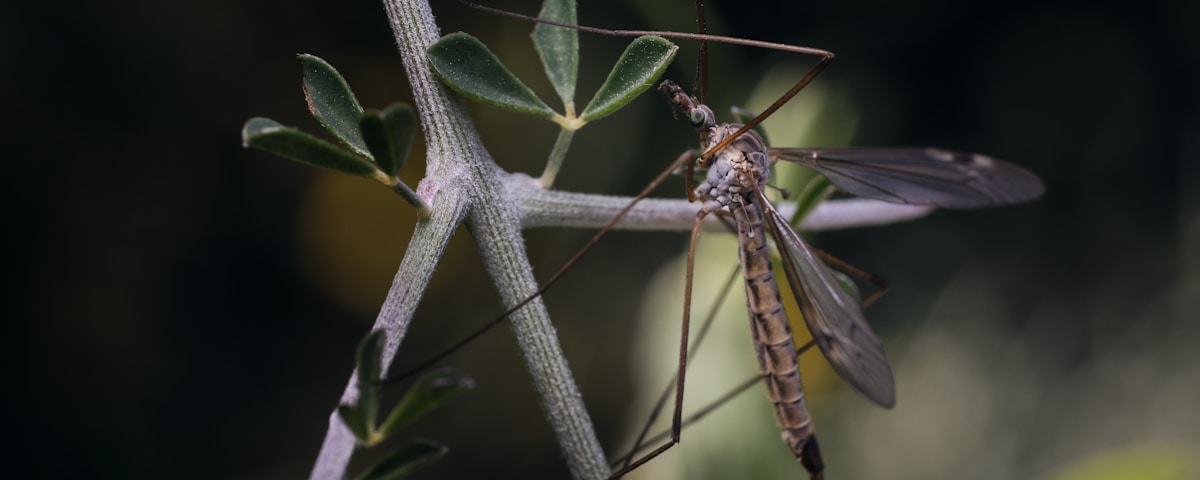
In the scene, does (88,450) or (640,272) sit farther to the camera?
(640,272)

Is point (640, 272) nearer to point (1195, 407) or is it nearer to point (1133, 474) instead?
point (1133, 474)

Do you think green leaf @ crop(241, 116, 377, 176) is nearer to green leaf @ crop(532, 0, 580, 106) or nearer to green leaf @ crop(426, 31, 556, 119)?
green leaf @ crop(426, 31, 556, 119)

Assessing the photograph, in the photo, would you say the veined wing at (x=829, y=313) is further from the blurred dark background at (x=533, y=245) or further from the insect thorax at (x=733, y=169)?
the blurred dark background at (x=533, y=245)

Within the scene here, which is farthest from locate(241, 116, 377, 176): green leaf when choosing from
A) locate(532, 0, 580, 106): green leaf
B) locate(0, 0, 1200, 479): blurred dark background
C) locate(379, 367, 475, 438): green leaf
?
locate(0, 0, 1200, 479): blurred dark background

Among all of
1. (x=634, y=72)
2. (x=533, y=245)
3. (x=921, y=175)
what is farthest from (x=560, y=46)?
(x=533, y=245)

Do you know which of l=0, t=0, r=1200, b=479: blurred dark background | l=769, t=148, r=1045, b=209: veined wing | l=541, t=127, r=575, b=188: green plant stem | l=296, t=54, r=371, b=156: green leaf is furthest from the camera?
l=0, t=0, r=1200, b=479: blurred dark background

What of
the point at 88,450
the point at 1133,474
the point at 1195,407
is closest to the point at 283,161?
the point at 88,450
